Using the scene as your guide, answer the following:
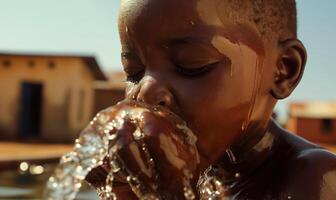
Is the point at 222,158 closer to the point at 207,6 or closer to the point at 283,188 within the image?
the point at 283,188

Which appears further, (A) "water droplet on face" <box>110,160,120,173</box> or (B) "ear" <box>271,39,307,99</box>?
(B) "ear" <box>271,39,307,99</box>

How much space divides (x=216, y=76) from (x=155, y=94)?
0.17m

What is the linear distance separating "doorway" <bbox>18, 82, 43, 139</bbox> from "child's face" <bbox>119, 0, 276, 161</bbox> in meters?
16.9

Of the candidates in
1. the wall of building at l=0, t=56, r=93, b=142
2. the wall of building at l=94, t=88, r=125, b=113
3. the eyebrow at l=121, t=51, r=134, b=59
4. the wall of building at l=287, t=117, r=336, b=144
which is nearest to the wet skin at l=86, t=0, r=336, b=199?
the eyebrow at l=121, t=51, r=134, b=59

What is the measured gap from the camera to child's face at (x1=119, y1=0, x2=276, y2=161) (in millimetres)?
1411

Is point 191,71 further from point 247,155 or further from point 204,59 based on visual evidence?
point 247,155

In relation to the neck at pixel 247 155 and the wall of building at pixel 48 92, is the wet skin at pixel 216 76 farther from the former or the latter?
the wall of building at pixel 48 92

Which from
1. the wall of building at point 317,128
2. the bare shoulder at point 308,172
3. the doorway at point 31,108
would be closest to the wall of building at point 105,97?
the doorway at point 31,108

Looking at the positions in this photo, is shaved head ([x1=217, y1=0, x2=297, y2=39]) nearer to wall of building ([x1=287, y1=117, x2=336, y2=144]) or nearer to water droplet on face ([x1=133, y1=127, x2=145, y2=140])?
water droplet on face ([x1=133, y1=127, x2=145, y2=140])

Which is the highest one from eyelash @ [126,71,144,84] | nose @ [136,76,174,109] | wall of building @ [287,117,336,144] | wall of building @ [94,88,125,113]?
wall of building @ [94,88,125,113]

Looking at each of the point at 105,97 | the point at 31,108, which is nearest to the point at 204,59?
the point at 31,108

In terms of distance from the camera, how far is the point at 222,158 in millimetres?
1846

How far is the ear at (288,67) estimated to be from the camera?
5.47ft

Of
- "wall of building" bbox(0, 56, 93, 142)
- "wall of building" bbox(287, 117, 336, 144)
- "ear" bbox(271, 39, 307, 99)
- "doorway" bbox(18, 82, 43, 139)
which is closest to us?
"ear" bbox(271, 39, 307, 99)
